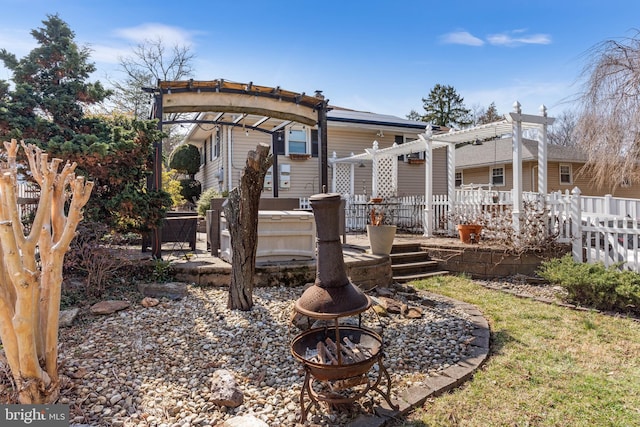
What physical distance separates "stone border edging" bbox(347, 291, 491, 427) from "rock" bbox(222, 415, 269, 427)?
20.5 inches

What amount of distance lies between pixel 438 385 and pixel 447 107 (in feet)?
98.6

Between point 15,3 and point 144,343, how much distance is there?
438cm

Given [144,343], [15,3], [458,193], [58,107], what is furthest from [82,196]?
[458,193]

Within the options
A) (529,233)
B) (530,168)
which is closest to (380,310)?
(529,233)

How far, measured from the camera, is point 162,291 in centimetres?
406

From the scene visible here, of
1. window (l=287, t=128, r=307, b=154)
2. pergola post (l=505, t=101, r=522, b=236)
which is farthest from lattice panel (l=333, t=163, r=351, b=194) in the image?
pergola post (l=505, t=101, r=522, b=236)

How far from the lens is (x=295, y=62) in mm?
8422

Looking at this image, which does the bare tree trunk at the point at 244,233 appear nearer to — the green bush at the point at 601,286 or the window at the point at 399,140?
the green bush at the point at 601,286

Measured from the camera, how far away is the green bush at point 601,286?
4223mm

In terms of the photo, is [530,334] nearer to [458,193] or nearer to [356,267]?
[356,267]

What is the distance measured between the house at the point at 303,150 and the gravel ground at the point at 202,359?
7644 millimetres

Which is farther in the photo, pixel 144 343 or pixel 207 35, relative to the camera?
pixel 207 35

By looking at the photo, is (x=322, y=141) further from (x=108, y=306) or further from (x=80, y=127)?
(x=108, y=306)

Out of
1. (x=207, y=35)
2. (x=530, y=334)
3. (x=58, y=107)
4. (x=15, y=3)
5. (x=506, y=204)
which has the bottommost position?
(x=530, y=334)
